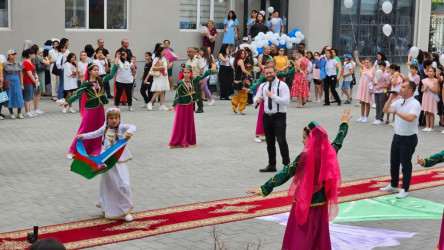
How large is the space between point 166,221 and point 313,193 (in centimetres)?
268

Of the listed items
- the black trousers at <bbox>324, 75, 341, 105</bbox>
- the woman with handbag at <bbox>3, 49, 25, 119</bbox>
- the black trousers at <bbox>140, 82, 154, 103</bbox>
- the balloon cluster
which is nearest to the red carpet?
the woman with handbag at <bbox>3, 49, 25, 119</bbox>

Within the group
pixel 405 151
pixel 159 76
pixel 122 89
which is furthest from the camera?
pixel 122 89

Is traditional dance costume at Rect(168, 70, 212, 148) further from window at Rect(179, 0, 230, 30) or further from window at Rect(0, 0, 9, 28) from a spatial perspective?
window at Rect(179, 0, 230, 30)

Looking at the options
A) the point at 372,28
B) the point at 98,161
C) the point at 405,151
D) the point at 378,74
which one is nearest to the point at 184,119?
the point at 405,151

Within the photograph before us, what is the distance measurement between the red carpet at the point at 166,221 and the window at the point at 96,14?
47.5 ft

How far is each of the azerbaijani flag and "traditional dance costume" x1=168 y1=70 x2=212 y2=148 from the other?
5.82m

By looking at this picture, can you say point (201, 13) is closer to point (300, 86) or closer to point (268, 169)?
point (300, 86)

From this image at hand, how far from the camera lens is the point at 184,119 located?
52.2 feet

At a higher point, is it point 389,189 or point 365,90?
point 365,90

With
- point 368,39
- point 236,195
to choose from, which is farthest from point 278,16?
point 236,195

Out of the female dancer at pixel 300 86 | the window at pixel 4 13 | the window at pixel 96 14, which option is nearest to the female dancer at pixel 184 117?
the female dancer at pixel 300 86

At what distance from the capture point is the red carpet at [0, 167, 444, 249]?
9.07m

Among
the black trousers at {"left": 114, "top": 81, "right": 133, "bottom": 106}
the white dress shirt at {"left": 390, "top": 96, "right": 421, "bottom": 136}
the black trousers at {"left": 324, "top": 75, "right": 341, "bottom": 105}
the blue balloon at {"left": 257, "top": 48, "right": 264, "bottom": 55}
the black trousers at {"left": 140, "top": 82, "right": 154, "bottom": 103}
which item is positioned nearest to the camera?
the white dress shirt at {"left": 390, "top": 96, "right": 421, "bottom": 136}

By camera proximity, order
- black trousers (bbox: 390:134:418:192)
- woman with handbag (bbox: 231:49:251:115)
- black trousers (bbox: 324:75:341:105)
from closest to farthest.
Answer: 1. black trousers (bbox: 390:134:418:192)
2. woman with handbag (bbox: 231:49:251:115)
3. black trousers (bbox: 324:75:341:105)
